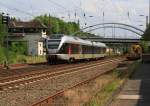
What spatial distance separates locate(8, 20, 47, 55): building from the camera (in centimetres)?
11243

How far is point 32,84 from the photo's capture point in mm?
24281

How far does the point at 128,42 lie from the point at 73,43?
96.6m

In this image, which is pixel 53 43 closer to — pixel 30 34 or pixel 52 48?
pixel 52 48

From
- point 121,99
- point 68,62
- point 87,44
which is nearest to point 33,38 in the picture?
point 87,44

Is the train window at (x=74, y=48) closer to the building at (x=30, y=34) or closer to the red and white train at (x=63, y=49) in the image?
the red and white train at (x=63, y=49)

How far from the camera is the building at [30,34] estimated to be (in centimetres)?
11243

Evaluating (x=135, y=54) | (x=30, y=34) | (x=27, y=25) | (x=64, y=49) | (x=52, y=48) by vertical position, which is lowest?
(x=135, y=54)

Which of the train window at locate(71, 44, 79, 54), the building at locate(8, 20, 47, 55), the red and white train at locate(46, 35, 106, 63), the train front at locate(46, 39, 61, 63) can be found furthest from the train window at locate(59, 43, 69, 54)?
the building at locate(8, 20, 47, 55)

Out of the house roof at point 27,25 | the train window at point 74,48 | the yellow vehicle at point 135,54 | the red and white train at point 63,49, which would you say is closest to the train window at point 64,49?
the red and white train at point 63,49

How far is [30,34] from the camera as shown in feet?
396

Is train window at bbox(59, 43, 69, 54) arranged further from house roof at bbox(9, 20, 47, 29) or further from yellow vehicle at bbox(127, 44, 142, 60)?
house roof at bbox(9, 20, 47, 29)

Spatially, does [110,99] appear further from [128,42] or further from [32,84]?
[128,42]

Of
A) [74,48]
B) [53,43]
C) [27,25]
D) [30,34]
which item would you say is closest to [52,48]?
[53,43]

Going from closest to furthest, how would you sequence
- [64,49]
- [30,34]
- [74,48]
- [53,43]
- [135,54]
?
1. [53,43]
2. [64,49]
3. [74,48]
4. [135,54]
5. [30,34]
